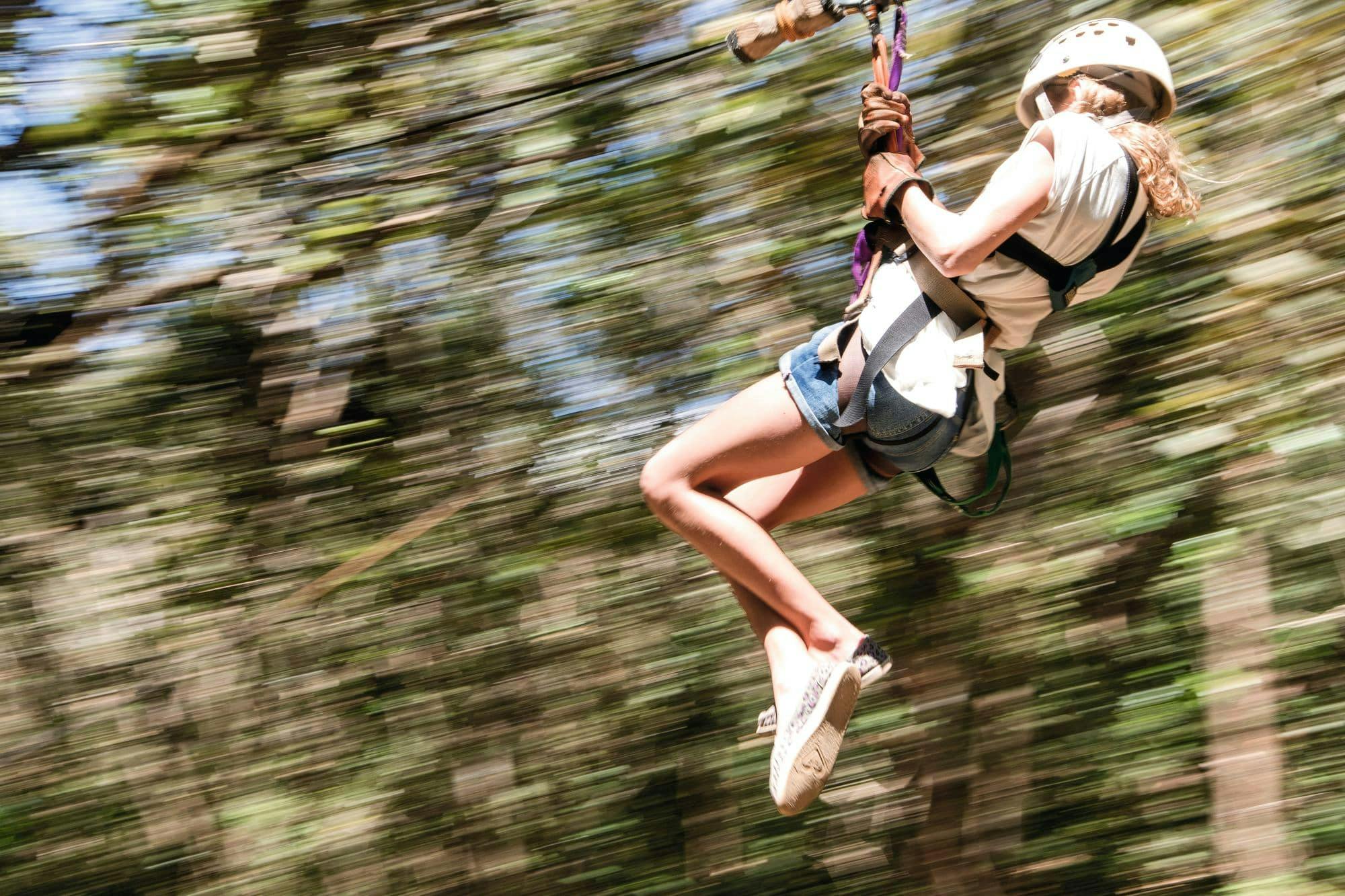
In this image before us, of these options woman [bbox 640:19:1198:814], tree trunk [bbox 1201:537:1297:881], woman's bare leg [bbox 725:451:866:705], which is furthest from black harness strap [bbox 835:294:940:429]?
tree trunk [bbox 1201:537:1297:881]

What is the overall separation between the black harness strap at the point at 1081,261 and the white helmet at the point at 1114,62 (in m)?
0.20

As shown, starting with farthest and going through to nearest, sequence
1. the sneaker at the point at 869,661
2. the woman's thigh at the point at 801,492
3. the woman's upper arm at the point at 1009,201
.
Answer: the woman's thigh at the point at 801,492 → the sneaker at the point at 869,661 → the woman's upper arm at the point at 1009,201

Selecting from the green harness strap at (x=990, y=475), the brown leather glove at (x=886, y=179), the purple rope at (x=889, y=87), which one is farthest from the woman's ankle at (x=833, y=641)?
the brown leather glove at (x=886, y=179)

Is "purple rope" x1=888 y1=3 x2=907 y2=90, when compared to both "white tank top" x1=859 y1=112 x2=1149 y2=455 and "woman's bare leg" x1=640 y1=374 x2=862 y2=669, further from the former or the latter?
"woman's bare leg" x1=640 y1=374 x2=862 y2=669

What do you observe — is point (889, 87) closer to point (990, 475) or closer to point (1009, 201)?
point (1009, 201)

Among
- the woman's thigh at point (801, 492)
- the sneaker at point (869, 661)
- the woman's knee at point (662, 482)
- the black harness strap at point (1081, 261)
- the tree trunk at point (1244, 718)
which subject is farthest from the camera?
the tree trunk at point (1244, 718)

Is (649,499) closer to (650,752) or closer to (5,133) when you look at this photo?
(650,752)

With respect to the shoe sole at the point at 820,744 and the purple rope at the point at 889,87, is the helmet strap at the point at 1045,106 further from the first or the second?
the shoe sole at the point at 820,744

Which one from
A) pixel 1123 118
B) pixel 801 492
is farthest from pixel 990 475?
pixel 1123 118

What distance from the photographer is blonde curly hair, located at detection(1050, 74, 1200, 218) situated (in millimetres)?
2139

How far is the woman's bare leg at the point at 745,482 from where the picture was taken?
236 cm

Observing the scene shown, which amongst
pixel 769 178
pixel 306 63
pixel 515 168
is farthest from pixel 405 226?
pixel 769 178

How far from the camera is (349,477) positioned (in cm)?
357

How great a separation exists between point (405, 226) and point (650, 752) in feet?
6.06
